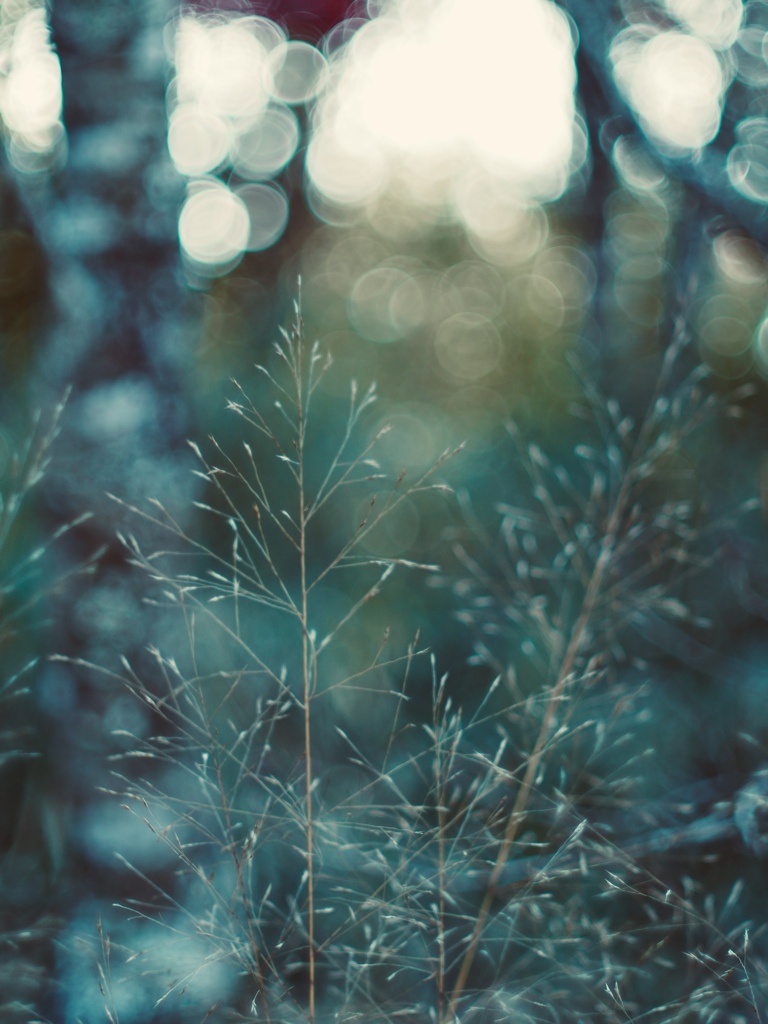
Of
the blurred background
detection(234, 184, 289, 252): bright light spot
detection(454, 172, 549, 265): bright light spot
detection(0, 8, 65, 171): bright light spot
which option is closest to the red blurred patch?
the blurred background

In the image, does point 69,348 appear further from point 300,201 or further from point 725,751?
point 300,201

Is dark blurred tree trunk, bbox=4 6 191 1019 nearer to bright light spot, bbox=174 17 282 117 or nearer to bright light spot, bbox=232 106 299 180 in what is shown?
bright light spot, bbox=174 17 282 117

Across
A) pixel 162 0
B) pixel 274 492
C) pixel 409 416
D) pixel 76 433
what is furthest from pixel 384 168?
pixel 76 433

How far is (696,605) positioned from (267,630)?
1.64 metres

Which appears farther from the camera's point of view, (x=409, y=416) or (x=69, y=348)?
(x=409, y=416)

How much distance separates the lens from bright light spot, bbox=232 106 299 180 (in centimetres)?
455

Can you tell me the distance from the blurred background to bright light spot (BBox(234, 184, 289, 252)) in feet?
0.06

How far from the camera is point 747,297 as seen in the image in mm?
3785

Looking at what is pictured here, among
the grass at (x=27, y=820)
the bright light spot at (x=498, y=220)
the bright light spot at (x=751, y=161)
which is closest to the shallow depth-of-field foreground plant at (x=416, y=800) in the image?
the grass at (x=27, y=820)

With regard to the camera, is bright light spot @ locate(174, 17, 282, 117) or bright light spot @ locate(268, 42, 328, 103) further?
bright light spot @ locate(268, 42, 328, 103)

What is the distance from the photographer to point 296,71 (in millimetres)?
4348

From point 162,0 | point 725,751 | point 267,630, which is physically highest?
point 162,0

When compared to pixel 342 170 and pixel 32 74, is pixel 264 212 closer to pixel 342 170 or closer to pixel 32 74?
pixel 342 170

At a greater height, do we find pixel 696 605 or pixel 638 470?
pixel 638 470
